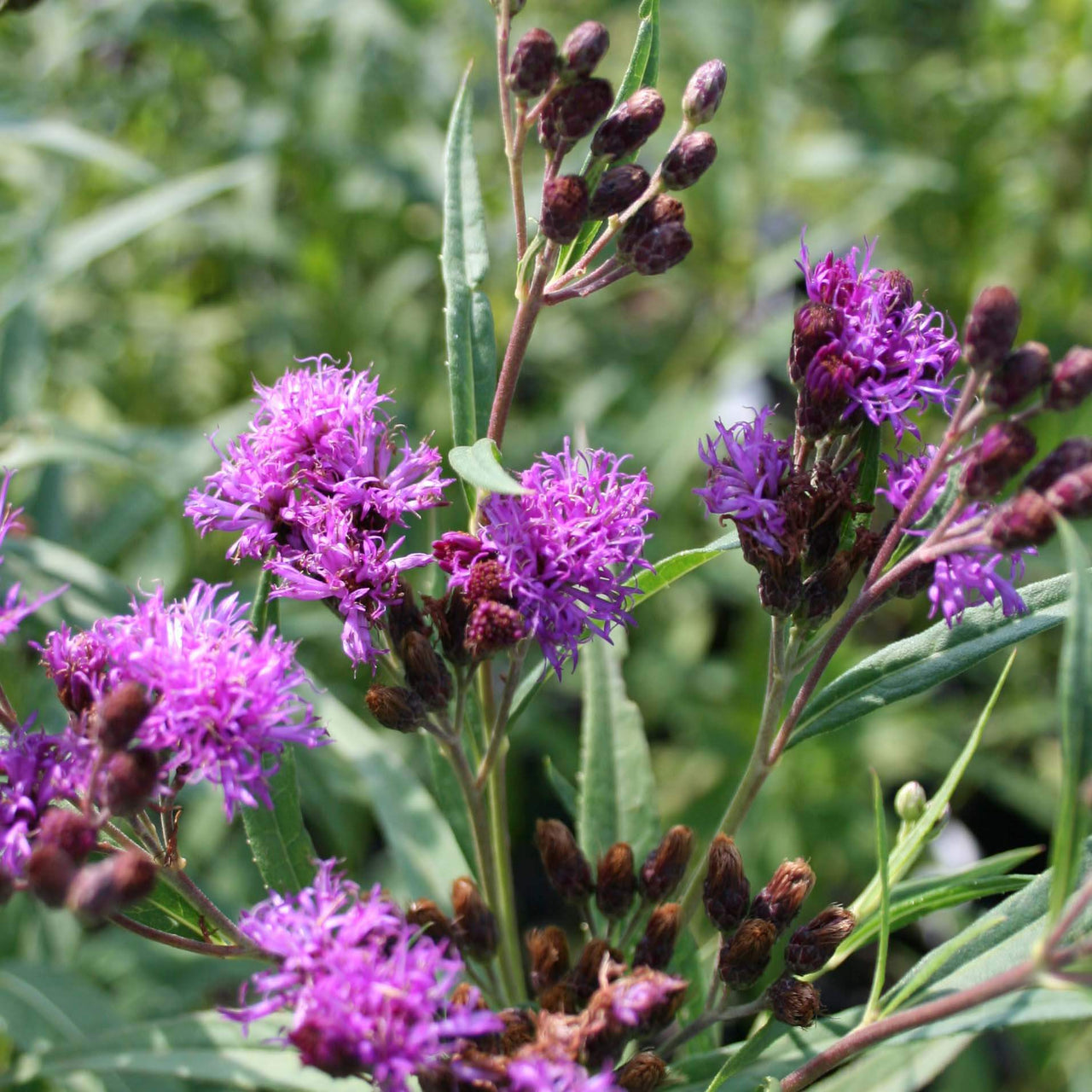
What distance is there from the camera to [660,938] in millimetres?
1832

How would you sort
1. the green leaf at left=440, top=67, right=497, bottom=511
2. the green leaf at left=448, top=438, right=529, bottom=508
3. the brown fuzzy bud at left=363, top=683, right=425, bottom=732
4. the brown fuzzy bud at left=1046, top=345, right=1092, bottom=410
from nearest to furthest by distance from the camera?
the green leaf at left=448, top=438, right=529, bottom=508
the brown fuzzy bud at left=1046, top=345, right=1092, bottom=410
the brown fuzzy bud at left=363, top=683, right=425, bottom=732
the green leaf at left=440, top=67, right=497, bottom=511

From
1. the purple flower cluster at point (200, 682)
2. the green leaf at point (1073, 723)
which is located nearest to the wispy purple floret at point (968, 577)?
the green leaf at point (1073, 723)

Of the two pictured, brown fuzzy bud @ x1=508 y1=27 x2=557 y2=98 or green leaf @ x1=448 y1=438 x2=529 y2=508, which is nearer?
green leaf @ x1=448 y1=438 x2=529 y2=508

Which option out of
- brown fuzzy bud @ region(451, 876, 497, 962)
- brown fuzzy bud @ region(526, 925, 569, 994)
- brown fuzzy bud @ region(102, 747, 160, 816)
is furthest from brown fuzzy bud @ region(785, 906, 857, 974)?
brown fuzzy bud @ region(102, 747, 160, 816)

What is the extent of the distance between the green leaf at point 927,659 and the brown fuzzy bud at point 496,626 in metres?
0.51

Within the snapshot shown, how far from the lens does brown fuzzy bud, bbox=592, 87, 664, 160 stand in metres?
1.78

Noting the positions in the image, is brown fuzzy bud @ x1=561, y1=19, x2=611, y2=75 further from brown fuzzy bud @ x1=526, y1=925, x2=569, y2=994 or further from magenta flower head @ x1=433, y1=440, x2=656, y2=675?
brown fuzzy bud @ x1=526, y1=925, x2=569, y2=994

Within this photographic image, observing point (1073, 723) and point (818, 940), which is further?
point (818, 940)

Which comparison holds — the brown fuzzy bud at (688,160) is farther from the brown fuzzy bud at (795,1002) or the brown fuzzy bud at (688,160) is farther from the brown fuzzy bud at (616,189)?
the brown fuzzy bud at (795,1002)

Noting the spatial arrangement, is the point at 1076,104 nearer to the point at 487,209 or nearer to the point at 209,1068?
the point at 487,209

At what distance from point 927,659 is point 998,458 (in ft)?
1.23

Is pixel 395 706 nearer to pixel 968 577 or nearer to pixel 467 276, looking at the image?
pixel 467 276

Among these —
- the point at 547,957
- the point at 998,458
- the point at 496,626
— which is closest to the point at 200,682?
the point at 496,626

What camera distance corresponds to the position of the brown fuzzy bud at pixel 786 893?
1.83m
